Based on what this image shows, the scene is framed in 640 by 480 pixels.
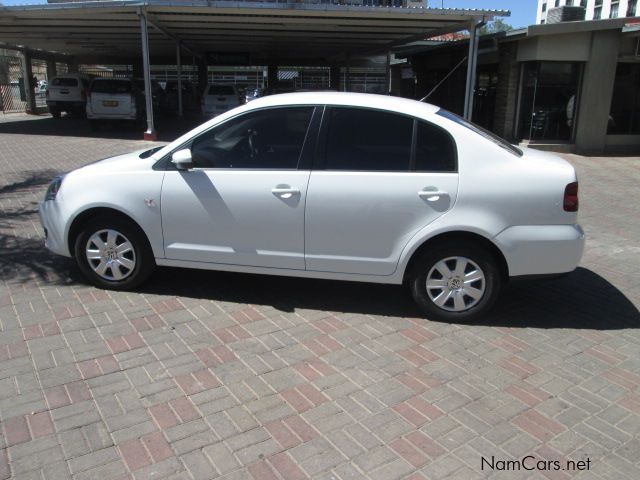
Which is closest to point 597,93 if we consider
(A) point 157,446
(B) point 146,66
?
(B) point 146,66

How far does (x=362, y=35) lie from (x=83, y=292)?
681 inches

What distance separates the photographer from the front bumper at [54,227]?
190 inches

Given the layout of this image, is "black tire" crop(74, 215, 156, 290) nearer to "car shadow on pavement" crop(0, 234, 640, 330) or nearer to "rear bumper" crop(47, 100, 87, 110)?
"car shadow on pavement" crop(0, 234, 640, 330)

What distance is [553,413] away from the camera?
10.8ft

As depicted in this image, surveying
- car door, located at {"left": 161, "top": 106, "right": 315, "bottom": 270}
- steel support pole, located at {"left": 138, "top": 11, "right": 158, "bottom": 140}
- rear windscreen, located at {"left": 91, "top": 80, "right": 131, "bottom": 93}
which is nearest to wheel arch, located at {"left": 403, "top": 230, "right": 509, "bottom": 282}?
car door, located at {"left": 161, "top": 106, "right": 315, "bottom": 270}

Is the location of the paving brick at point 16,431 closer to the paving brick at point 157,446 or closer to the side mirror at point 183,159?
the paving brick at point 157,446

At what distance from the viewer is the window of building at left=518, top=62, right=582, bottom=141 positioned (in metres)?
15.9

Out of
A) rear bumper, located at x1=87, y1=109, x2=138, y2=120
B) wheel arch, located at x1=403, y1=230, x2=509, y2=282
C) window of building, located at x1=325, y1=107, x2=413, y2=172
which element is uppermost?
window of building, located at x1=325, y1=107, x2=413, y2=172

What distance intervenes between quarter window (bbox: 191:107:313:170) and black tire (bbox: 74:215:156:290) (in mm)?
835

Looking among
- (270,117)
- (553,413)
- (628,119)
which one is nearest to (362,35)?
(628,119)

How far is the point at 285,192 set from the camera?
437 cm

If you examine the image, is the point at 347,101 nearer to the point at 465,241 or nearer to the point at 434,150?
the point at 434,150

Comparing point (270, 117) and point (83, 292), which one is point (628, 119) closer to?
point (270, 117)

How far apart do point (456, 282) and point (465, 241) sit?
33 cm
